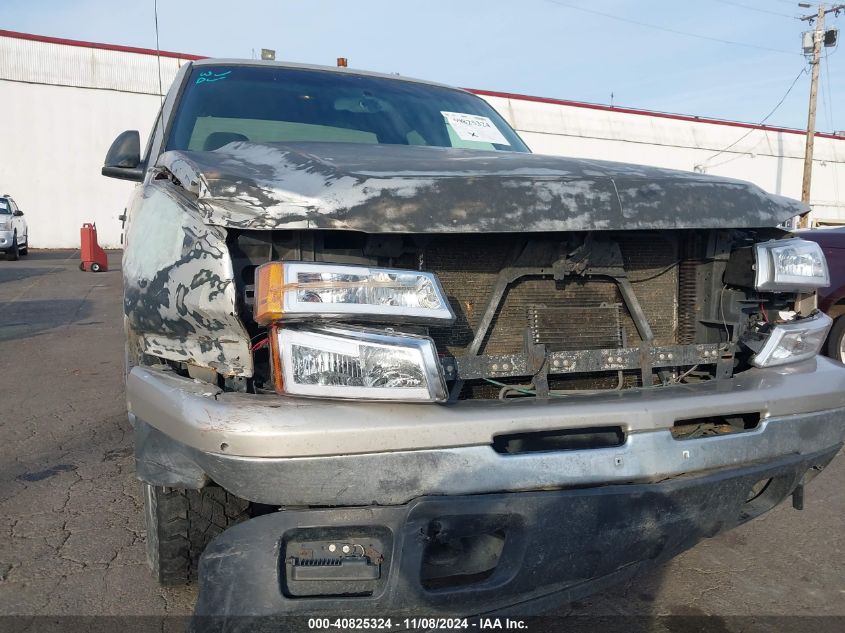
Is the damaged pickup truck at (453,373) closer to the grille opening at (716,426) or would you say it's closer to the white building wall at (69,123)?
the grille opening at (716,426)

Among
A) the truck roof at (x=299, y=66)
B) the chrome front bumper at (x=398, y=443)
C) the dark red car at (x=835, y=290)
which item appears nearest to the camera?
the chrome front bumper at (x=398, y=443)

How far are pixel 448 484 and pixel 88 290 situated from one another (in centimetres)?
1202

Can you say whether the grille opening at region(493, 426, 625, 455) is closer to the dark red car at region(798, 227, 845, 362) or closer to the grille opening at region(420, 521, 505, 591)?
the grille opening at region(420, 521, 505, 591)

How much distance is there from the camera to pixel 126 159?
322 cm

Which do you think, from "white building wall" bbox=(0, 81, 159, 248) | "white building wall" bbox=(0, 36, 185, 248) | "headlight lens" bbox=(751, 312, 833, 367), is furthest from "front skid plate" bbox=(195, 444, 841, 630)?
"white building wall" bbox=(0, 81, 159, 248)

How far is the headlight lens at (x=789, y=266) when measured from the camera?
7.35ft

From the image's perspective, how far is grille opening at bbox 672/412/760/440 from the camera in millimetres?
2105

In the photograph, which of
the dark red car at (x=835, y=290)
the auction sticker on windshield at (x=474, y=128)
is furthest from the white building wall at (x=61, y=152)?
the auction sticker on windshield at (x=474, y=128)

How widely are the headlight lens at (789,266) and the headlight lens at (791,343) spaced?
0.12 metres

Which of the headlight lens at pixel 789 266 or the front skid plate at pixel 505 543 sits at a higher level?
the headlight lens at pixel 789 266

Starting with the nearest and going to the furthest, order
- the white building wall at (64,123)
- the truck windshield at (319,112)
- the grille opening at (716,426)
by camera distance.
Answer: the grille opening at (716,426) < the truck windshield at (319,112) < the white building wall at (64,123)

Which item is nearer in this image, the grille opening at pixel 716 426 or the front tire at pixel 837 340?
the grille opening at pixel 716 426

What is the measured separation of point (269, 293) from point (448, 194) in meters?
0.53

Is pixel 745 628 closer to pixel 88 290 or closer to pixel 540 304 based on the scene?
pixel 540 304
